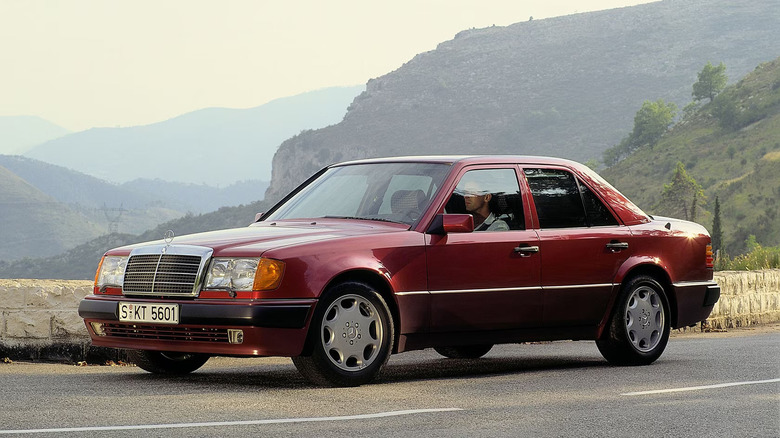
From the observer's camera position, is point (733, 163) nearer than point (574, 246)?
No

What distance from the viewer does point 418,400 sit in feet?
23.1

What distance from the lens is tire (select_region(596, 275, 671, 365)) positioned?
30.9 feet

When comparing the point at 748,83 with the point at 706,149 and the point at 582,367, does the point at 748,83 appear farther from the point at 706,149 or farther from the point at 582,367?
the point at 582,367

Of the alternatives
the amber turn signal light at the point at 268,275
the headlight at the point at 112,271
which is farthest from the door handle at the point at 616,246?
the headlight at the point at 112,271

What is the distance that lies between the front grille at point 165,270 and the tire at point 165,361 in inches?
26.9

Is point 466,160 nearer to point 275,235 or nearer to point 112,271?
point 275,235

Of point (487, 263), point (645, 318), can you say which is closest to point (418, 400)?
point (487, 263)

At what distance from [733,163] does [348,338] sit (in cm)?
12123

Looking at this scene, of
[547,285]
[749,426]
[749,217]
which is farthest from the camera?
[749,217]

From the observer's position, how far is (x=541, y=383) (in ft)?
26.8

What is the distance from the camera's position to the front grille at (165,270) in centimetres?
752

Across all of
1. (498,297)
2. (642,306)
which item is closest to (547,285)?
(498,297)

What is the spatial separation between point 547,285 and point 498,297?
0.53 m

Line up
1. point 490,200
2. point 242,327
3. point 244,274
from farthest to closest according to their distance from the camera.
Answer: point 490,200
point 244,274
point 242,327
